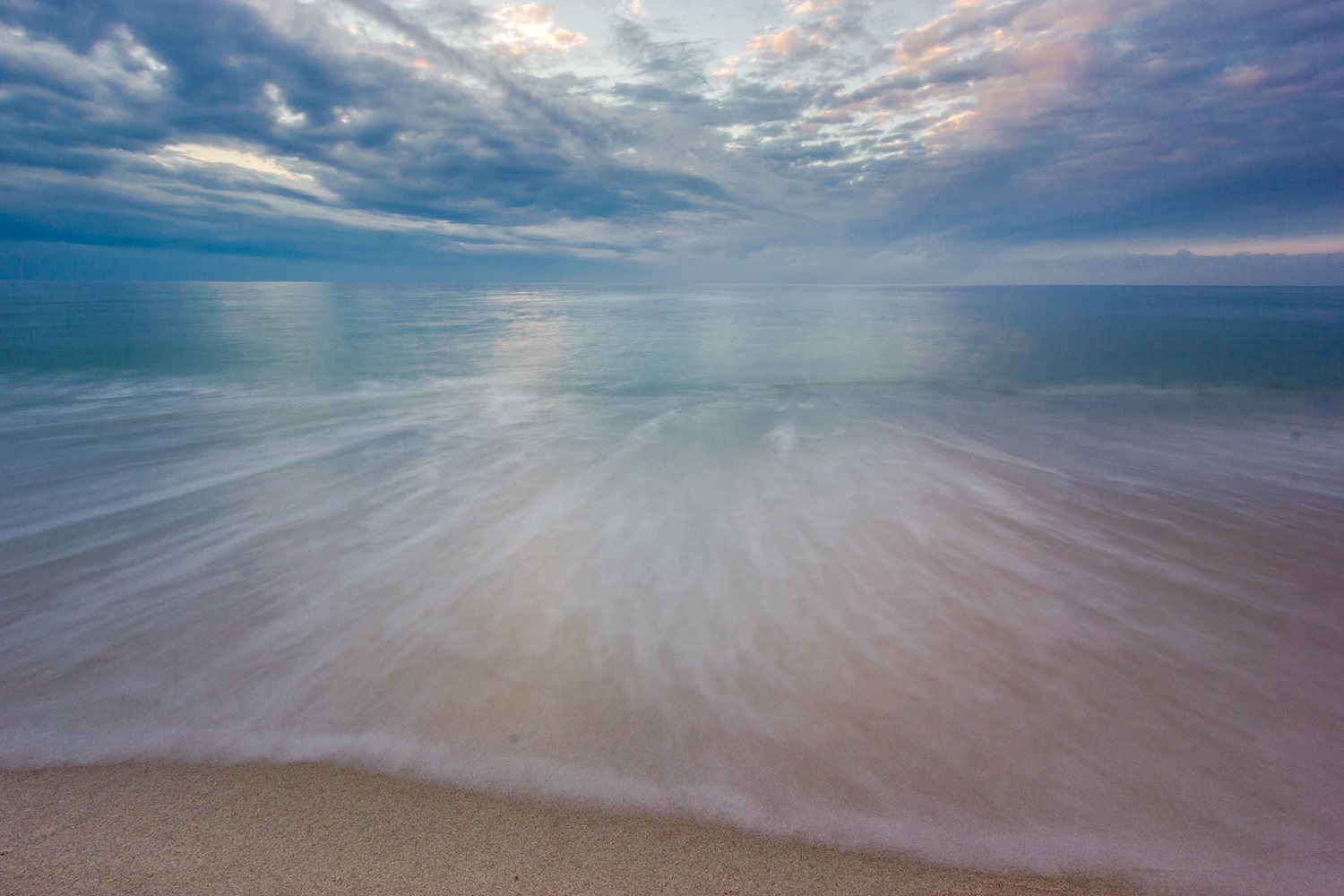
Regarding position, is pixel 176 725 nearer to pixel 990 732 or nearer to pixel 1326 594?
pixel 990 732

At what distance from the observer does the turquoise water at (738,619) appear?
2637 millimetres

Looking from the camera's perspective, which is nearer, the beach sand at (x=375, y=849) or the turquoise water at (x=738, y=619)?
the beach sand at (x=375, y=849)

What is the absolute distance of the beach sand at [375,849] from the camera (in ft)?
7.09

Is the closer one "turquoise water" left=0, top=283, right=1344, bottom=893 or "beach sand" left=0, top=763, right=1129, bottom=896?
"beach sand" left=0, top=763, right=1129, bottom=896

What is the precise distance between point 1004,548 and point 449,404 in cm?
1056

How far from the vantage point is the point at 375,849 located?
7.56 feet

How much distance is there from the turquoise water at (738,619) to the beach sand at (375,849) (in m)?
0.13

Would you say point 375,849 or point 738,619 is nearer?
point 375,849

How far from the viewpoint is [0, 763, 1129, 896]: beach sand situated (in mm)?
2160

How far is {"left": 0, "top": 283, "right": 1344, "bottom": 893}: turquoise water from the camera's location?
2.64 metres

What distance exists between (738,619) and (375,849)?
253 cm

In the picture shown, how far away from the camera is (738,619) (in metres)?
4.09

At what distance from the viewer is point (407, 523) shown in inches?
226

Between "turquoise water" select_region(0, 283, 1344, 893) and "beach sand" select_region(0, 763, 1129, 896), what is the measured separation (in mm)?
129
